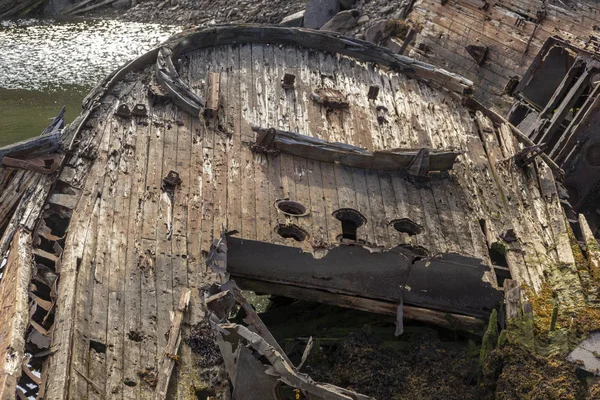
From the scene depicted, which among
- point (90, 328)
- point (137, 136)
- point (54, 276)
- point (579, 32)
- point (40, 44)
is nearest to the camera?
point (90, 328)

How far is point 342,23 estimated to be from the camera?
20.6 metres

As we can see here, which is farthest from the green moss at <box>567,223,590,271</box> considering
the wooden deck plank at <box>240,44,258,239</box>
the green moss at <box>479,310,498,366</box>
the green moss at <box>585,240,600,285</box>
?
the wooden deck plank at <box>240,44,258,239</box>

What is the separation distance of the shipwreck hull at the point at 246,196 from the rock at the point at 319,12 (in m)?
7.79

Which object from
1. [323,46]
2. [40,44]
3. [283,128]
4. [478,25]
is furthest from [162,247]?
[40,44]

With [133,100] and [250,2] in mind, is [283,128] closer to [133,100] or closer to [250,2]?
[133,100]

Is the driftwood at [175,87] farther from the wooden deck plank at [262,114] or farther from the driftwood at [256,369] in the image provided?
the driftwood at [256,369]

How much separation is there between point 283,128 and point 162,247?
3520 mm

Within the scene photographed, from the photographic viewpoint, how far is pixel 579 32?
1691 centimetres

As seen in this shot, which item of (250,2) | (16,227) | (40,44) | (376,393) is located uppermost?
(250,2)

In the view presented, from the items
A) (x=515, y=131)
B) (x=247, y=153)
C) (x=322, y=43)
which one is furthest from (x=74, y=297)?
(x=322, y=43)

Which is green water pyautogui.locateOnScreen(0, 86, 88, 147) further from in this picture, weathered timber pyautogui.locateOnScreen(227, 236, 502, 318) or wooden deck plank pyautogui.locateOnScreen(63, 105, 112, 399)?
weathered timber pyautogui.locateOnScreen(227, 236, 502, 318)

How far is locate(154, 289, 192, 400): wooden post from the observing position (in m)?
7.23

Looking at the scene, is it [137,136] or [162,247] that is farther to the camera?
[137,136]

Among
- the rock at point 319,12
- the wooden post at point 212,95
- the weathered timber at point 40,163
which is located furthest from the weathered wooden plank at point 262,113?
the rock at point 319,12
